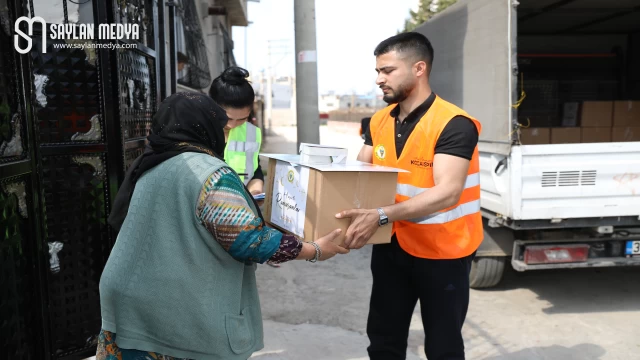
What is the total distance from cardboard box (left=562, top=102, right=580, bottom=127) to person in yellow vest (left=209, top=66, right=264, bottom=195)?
4.33m

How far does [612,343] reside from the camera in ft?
13.0

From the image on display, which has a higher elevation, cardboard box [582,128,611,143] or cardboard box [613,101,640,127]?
cardboard box [613,101,640,127]

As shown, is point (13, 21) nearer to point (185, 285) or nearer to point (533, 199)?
point (185, 285)

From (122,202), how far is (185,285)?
0.41 m

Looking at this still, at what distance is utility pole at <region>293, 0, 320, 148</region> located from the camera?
6289 millimetres

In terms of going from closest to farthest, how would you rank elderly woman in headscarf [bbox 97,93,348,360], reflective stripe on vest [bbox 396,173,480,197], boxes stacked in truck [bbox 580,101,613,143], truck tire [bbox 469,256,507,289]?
elderly woman in headscarf [bbox 97,93,348,360], reflective stripe on vest [bbox 396,173,480,197], truck tire [bbox 469,256,507,289], boxes stacked in truck [bbox 580,101,613,143]

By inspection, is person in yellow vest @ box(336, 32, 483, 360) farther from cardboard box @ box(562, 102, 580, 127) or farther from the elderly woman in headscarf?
cardboard box @ box(562, 102, 580, 127)

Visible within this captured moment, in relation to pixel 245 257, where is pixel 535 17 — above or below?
above

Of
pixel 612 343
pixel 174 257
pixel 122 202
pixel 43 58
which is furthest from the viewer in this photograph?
pixel 612 343

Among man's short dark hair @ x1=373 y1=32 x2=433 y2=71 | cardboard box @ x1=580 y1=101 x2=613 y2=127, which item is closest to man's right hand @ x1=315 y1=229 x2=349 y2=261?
man's short dark hair @ x1=373 y1=32 x2=433 y2=71

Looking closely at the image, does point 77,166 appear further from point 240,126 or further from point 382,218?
point 382,218

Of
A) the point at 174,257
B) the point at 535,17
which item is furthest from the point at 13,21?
the point at 535,17

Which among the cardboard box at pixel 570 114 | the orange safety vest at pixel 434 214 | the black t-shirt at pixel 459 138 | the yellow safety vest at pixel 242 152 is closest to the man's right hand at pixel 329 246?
the orange safety vest at pixel 434 214

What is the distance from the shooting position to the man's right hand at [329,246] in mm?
2229
